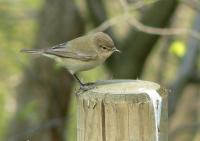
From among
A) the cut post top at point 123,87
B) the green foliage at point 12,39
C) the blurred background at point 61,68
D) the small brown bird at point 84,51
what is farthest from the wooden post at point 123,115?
the green foliage at point 12,39

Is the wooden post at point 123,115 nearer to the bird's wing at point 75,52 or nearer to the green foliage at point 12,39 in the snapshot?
the bird's wing at point 75,52

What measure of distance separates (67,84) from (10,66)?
6.07ft

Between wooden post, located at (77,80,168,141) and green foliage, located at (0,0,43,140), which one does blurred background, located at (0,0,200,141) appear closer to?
green foliage, located at (0,0,43,140)

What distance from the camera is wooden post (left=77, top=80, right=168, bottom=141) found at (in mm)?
2600

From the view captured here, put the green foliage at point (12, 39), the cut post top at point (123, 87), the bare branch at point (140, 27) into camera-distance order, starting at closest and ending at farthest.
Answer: the cut post top at point (123, 87), the bare branch at point (140, 27), the green foliage at point (12, 39)

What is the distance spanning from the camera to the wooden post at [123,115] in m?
2.60

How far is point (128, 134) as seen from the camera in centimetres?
260

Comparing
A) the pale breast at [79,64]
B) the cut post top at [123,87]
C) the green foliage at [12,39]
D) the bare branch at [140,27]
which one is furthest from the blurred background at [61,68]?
the cut post top at [123,87]

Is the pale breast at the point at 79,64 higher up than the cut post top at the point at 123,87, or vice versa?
the pale breast at the point at 79,64

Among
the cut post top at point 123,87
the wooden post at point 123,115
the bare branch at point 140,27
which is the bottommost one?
the wooden post at point 123,115

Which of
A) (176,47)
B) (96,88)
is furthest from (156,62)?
(96,88)

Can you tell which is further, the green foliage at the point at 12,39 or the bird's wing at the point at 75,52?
the green foliage at the point at 12,39

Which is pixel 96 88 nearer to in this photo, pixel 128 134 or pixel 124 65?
pixel 128 134

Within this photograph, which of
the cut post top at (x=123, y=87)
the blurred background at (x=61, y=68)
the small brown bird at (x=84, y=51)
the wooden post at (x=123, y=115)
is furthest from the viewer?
the blurred background at (x=61, y=68)
